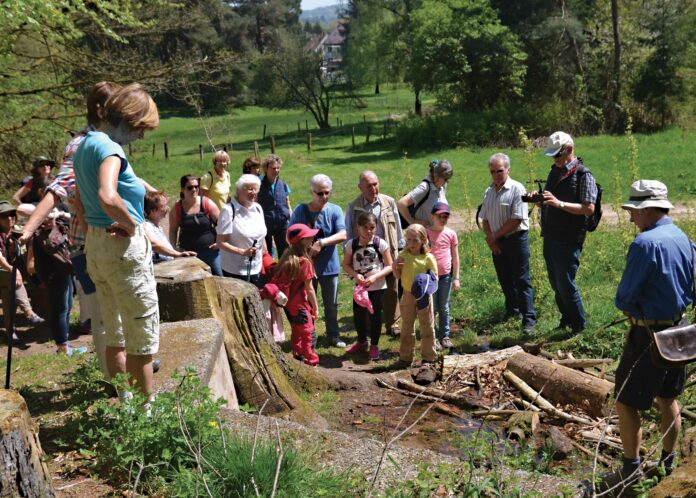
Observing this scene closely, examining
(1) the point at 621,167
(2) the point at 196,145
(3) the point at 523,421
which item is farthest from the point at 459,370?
(2) the point at 196,145

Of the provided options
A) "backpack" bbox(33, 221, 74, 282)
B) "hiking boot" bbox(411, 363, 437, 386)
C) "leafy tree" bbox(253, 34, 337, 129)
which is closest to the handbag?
"hiking boot" bbox(411, 363, 437, 386)

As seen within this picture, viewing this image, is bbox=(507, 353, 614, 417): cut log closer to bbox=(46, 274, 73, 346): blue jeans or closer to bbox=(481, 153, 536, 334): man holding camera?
bbox=(481, 153, 536, 334): man holding camera

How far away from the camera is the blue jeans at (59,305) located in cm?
782

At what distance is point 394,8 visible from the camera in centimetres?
5884

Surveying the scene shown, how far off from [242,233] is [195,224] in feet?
2.67

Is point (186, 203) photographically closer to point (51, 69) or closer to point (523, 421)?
point (523, 421)

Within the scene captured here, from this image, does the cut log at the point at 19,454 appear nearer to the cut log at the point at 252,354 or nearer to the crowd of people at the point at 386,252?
the crowd of people at the point at 386,252

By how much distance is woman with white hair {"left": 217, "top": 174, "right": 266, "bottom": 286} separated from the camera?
301 inches

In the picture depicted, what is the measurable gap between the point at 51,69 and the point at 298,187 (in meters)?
12.1

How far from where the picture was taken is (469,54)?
3528 cm

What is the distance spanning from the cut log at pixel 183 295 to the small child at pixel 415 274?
7.11 ft

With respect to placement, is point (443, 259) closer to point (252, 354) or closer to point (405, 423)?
point (405, 423)

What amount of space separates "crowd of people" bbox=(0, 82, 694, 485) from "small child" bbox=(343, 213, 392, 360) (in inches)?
0.5

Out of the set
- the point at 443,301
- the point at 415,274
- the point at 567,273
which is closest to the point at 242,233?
the point at 415,274
